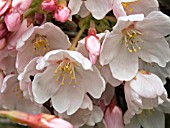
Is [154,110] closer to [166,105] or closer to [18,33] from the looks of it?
[166,105]

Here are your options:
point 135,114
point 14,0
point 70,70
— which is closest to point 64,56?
point 70,70

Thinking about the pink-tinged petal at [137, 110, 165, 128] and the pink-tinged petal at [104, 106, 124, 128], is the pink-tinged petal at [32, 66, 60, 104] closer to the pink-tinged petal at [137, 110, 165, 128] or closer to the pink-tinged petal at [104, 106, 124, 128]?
the pink-tinged petal at [104, 106, 124, 128]

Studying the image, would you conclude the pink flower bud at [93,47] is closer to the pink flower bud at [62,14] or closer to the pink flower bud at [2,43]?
the pink flower bud at [62,14]

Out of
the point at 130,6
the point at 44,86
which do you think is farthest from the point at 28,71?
the point at 130,6

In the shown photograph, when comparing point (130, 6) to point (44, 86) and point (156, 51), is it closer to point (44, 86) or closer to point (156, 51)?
point (156, 51)

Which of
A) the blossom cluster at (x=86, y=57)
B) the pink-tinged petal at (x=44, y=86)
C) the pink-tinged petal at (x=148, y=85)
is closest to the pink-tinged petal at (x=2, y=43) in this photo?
the blossom cluster at (x=86, y=57)

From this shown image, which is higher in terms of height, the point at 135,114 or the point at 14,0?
the point at 14,0

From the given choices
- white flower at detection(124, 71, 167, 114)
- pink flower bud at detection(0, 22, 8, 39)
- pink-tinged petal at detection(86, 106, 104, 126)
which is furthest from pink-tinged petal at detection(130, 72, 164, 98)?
pink flower bud at detection(0, 22, 8, 39)
